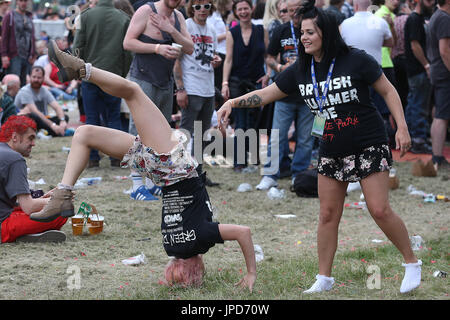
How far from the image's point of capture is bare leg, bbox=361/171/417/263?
14.2ft

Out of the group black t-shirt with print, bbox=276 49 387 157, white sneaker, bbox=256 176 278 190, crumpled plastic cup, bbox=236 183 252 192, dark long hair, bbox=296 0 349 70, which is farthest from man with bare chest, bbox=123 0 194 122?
black t-shirt with print, bbox=276 49 387 157

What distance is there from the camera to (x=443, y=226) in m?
6.61

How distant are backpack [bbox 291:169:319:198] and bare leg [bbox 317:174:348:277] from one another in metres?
3.25

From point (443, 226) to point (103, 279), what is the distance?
3511 mm

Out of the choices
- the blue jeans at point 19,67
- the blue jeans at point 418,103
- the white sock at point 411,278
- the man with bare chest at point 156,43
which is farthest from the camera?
the blue jeans at point 19,67

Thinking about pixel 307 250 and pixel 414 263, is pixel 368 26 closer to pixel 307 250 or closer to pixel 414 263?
pixel 307 250

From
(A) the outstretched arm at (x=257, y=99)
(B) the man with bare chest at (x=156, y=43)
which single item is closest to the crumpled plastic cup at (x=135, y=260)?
(A) the outstretched arm at (x=257, y=99)

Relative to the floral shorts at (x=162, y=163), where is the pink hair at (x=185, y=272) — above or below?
below

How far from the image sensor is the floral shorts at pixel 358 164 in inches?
170

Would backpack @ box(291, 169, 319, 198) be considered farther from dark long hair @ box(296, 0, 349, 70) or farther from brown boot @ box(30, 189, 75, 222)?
brown boot @ box(30, 189, 75, 222)

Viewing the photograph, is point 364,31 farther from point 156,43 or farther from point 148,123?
point 148,123

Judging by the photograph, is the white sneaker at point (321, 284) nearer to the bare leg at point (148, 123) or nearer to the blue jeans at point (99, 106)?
the bare leg at point (148, 123)

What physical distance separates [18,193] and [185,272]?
1.86 m

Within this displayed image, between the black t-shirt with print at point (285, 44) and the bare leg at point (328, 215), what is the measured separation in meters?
3.70
